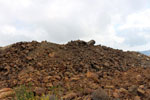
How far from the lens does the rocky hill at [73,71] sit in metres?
5.32

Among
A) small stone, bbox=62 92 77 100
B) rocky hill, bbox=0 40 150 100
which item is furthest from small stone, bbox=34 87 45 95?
small stone, bbox=62 92 77 100

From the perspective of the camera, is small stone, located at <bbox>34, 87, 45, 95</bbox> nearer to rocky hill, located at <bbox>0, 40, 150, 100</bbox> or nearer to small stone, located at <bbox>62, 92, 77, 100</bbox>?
rocky hill, located at <bbox>0, 40, 150, 100</bbox>

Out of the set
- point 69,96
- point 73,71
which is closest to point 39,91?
point 69,96

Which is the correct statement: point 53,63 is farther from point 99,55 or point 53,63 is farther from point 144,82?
point 144,82

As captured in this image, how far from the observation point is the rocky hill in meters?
5.32

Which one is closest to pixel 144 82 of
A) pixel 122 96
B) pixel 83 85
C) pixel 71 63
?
pixel 122 96

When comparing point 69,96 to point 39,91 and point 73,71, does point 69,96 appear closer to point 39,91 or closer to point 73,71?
point 39,91

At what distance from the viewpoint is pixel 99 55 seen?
9.03m

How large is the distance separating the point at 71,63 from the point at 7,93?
3.26 m

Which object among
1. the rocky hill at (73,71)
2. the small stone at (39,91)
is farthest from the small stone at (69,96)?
the small stone at (39,91)

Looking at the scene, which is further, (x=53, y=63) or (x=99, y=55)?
(x=99, y=55)

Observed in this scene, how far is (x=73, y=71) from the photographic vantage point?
23.1 feet

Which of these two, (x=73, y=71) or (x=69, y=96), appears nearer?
(x=69, y=96)

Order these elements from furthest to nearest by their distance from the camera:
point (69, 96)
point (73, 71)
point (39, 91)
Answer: point (73, 71) < point (39, 91) < point (69, 96)
